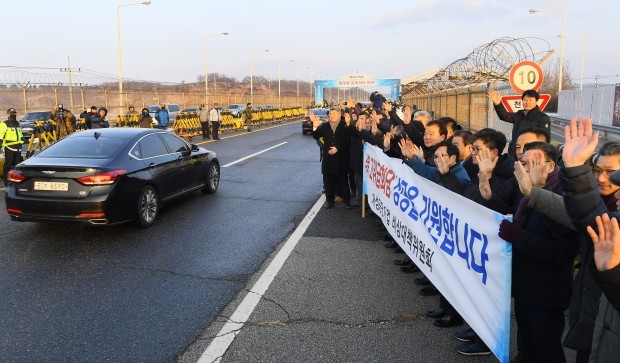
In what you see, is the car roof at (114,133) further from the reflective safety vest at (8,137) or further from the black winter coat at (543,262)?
the black winter coat at (543,262)

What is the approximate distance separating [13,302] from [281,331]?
2.54 m

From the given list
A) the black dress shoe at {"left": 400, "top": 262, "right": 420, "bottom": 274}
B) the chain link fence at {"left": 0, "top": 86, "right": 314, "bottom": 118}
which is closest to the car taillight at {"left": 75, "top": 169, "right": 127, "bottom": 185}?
the black dress shoe at {"left": 400, "top": 262, "right": 420, "bottom": 274}

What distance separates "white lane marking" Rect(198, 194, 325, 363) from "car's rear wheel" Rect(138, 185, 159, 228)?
215cm

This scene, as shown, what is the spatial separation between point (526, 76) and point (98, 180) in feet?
22.7

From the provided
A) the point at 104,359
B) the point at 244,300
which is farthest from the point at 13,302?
the point at 244,300

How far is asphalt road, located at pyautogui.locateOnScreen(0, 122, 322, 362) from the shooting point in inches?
157

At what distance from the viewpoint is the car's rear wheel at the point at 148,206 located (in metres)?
7.40

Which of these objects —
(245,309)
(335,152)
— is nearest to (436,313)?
(245,309)

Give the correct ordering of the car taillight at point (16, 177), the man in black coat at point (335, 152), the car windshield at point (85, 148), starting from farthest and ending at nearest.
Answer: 1. the man in black coat at point (335, 152)
2. the car windshield at point (85, 148)
3. the car taillight at point (16, 177)

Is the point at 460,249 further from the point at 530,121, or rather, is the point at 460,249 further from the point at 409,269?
the point at 530,121

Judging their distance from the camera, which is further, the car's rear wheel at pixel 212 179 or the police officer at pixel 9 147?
the police officer at pixel 9 147

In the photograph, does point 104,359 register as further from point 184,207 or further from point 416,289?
point 184,207

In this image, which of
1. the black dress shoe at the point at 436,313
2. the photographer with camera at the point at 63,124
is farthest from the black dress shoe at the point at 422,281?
the photographer with camera at the point at 63,124

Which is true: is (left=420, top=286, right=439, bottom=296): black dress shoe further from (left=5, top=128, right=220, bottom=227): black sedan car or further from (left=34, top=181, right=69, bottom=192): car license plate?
(left=34, top=181, right=69, bottom=192): car license plate
